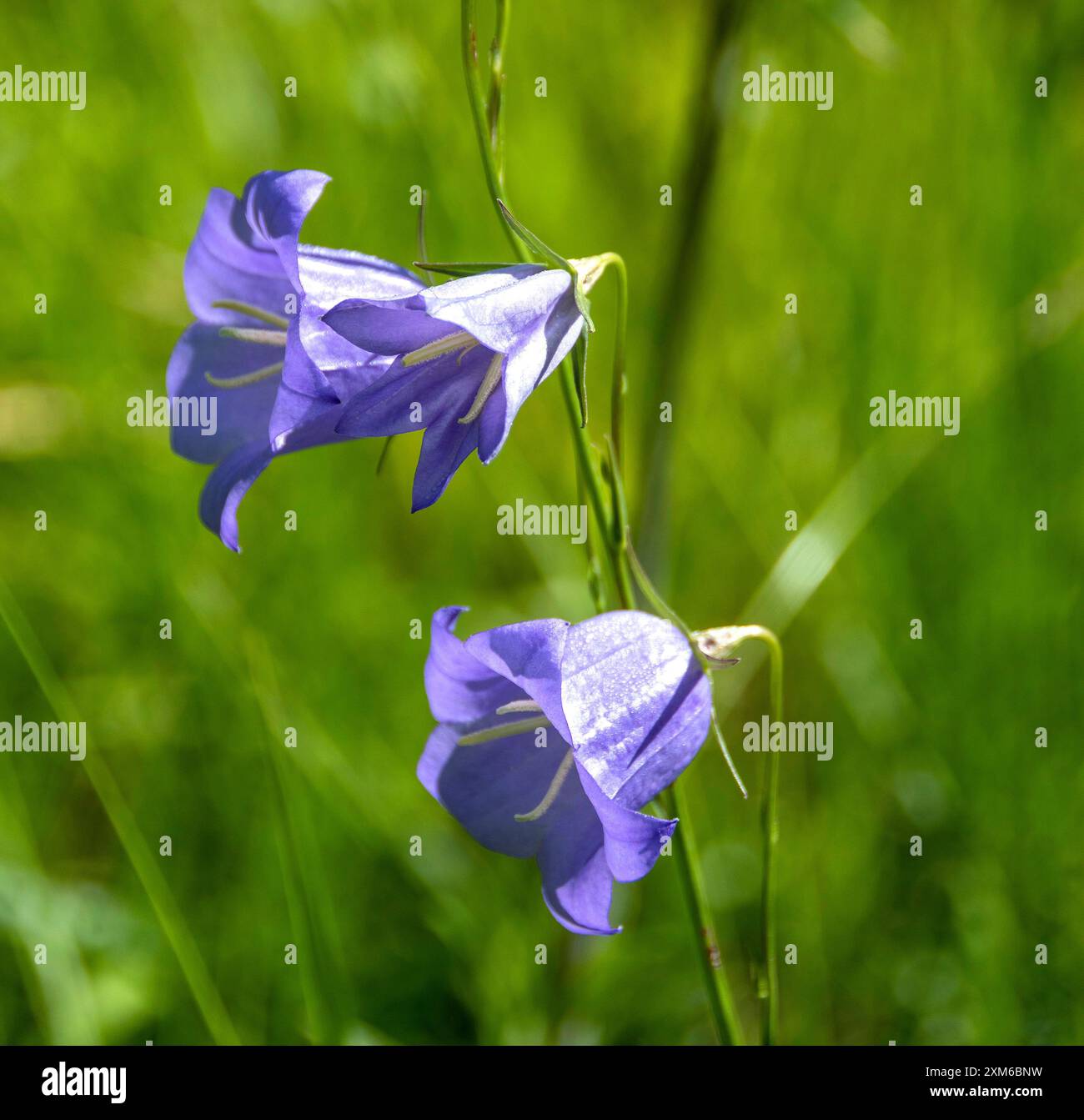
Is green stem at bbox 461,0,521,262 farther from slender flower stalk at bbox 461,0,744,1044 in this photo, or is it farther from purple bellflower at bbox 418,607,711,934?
purple bellflower at bbox 418,607,711,934

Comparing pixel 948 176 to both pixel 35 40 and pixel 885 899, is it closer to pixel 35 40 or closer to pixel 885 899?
pixel 885 899

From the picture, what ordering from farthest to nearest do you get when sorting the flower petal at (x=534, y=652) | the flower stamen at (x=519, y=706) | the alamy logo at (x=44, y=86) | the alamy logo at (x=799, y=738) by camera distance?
1. the alamy logo at (x=44, y=86)
2. the alamy logo at (x=799, y=738)
3. the flower stamen at (x=519, y=706)
4. the flower petal at (x=534, y=652)

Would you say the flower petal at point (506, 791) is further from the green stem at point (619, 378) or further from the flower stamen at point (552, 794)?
the green stem at point (619, 378)

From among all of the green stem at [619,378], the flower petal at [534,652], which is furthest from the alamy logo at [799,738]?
the flower petal at [534,652]

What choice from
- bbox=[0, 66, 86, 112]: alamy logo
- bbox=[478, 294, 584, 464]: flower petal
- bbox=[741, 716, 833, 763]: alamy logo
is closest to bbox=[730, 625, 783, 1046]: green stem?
Result: bbox=[478, 294, 584, 464]: flower petal

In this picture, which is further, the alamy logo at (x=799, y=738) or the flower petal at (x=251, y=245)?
the alamy logo at (x=799, y=738)

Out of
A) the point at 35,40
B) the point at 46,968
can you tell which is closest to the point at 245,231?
the point at 46,968
